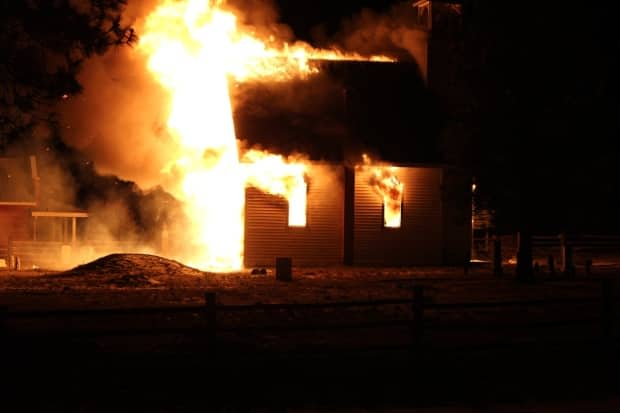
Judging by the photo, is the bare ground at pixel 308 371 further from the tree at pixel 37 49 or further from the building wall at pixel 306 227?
the building wall at pixel 306 227

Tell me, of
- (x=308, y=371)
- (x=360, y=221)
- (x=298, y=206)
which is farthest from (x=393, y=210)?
(x=308, y=371)

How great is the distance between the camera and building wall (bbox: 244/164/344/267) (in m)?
28.8

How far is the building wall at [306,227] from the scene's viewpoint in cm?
2878

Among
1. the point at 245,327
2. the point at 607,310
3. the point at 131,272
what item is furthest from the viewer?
the point at 131,272

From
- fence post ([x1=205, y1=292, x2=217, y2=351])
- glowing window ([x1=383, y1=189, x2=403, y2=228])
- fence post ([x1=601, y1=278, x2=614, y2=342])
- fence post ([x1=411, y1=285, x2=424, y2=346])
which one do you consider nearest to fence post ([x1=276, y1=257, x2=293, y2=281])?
glowing window ([x1=383, y1=189, x2=403, y2=228])

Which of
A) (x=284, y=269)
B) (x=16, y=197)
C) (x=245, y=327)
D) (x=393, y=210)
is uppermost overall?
(x=16, y=197)

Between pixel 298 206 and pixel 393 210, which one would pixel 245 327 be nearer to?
pixel 298 206

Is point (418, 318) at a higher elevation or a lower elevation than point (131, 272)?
lower

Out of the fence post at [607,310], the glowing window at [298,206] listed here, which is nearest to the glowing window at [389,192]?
the glowing window at [298,206]

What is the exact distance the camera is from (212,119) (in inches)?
1217

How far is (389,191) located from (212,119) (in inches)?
310

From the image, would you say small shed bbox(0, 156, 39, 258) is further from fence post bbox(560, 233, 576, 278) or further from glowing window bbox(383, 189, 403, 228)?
fence post bbox(560, 233, 576, 278)

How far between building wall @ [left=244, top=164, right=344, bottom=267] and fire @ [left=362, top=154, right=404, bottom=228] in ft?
4.57

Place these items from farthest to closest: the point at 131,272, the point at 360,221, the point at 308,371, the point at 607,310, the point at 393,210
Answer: the point at 393,210 → the point at 360,221 → the point at 131,272 → the point at 607,310 → the point at 308,371
